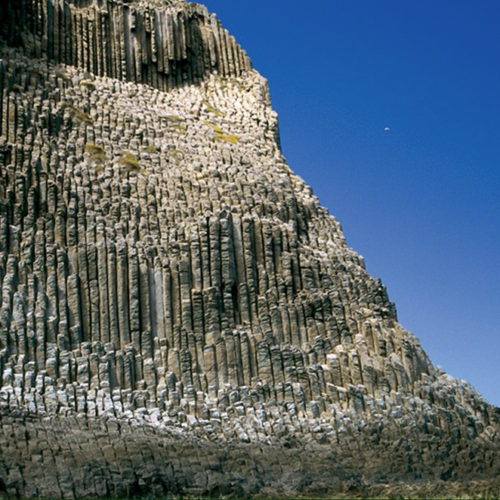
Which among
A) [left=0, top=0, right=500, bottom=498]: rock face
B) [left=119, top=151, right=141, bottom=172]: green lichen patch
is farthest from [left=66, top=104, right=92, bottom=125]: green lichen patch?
[left=119, top=151, right=141, bottom=172]: green lichen patch

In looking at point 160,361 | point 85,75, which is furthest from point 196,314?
point 85,75

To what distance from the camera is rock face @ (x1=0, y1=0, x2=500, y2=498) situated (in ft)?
111

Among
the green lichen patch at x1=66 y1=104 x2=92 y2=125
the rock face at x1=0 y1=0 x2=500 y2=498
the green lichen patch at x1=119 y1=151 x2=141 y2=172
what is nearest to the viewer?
the rock face at x1=0 y1=0 x2=500 y2=498

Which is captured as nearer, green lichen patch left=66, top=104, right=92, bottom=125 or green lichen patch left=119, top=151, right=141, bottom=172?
green lichen patch left=119, top=151, right=141, bottom=172

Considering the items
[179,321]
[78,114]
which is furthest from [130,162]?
[179,321]

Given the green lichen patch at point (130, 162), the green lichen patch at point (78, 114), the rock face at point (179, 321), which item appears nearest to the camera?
the rock face at point (179, 321)

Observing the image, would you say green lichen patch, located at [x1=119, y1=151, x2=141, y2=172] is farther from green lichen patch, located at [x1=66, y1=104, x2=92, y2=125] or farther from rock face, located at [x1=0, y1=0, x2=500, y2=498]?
green lichen patch, located at [x1=66, y1=104, x2=92, y2=125]

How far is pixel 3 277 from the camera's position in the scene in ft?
125

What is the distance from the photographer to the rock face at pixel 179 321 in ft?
111

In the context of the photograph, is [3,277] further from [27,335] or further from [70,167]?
[70,167]

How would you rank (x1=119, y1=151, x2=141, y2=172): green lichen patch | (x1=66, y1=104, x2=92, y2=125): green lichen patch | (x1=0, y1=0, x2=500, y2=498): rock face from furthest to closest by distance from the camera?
(x1=66, y1=104, x2=92, y2=125): green lichen patch
(x1=119, y1=151, x2=141, y2=172): green lichen patch
(x1=0, y1=0, x2=500, y2=498): rock face

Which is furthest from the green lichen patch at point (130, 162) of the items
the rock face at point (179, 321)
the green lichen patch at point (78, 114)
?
the green lichen patch at point (78, 114)

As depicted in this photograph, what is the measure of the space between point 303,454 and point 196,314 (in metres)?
6.96

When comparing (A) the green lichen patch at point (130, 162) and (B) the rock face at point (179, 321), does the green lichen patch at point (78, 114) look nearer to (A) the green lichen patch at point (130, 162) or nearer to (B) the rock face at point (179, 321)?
(B) the rock face at point (179, 321)
